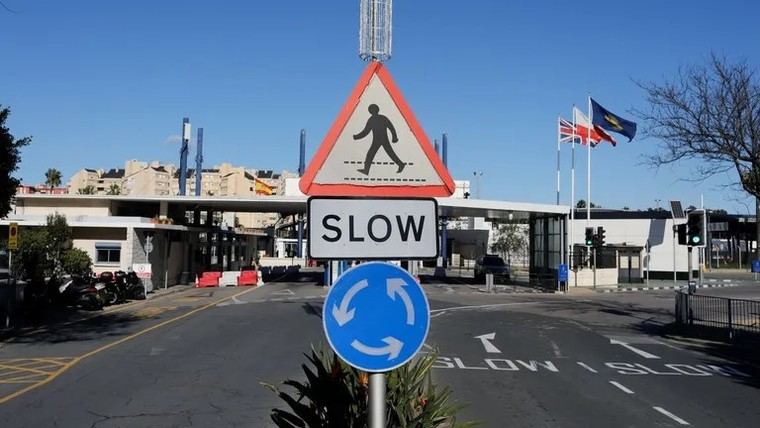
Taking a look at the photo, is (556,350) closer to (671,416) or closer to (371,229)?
(671,416)

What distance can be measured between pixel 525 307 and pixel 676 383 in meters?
17.6

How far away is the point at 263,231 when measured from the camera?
280ft

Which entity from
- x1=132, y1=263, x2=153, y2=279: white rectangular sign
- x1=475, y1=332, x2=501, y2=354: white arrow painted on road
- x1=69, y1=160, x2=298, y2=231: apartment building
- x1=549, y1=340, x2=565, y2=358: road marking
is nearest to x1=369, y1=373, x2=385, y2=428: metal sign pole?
x1=549, y1=340, x2=565, y2=358: road marking

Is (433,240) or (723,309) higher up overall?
(433,240)

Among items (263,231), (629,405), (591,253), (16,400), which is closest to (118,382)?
(16,400)

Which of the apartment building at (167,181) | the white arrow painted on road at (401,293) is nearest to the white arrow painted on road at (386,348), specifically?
the white arrow painted on road at (401,293)

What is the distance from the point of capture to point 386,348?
3.05 m

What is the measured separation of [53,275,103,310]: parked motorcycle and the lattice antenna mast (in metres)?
24.0

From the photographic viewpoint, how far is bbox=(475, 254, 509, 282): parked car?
5062 centimetres

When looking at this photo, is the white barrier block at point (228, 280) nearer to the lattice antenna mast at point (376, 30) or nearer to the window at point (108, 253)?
the window at point (108, 253)

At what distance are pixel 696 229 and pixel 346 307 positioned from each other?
18924 mm

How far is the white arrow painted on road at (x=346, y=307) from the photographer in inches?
121

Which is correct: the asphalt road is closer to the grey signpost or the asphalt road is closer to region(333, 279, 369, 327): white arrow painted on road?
the grey signpost

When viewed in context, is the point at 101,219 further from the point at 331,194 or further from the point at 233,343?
the point at 331,194
